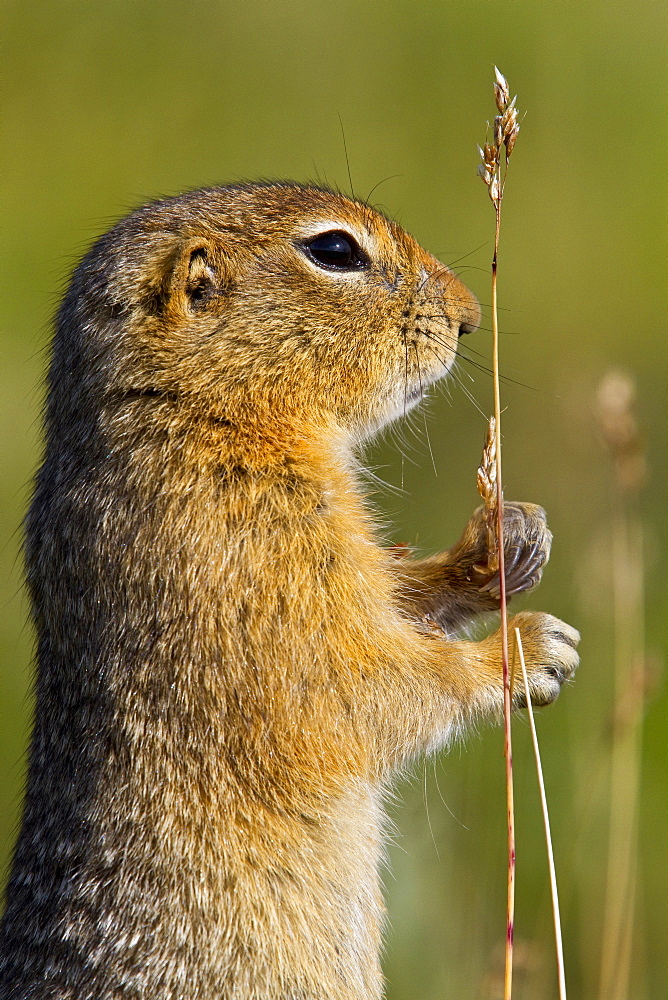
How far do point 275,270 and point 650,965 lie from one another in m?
3.29

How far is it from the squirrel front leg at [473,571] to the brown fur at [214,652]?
17cm

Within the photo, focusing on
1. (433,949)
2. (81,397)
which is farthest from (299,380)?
(433,949)

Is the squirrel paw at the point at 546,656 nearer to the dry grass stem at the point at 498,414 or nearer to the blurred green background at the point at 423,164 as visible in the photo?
the dry grass stem at the point at 498,414

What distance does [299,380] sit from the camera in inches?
161

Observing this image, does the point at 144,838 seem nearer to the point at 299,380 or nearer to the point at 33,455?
the point at 299,380

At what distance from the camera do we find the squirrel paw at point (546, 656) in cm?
419

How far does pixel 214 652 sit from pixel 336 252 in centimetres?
155

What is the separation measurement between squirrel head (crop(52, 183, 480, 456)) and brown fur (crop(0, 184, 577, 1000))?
0.01 meters

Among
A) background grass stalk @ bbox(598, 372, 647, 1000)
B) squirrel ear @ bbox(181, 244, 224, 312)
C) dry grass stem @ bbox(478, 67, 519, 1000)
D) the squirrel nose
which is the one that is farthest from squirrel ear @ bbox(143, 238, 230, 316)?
background grass stalk @ bbox(598, 372, 647, 1000)

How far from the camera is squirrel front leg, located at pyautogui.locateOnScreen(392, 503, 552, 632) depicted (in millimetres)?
4309

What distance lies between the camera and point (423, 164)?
11.4 meters

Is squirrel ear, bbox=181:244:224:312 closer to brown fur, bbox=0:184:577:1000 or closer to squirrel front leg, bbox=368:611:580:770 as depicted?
brown fur, bbox=0:184:577:1000

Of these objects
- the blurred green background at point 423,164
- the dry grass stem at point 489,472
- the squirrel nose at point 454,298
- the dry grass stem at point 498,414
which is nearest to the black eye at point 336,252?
the squirrel nose at point 454,298

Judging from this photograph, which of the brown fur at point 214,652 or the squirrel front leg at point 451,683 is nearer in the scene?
the brown fur at point 214,652
